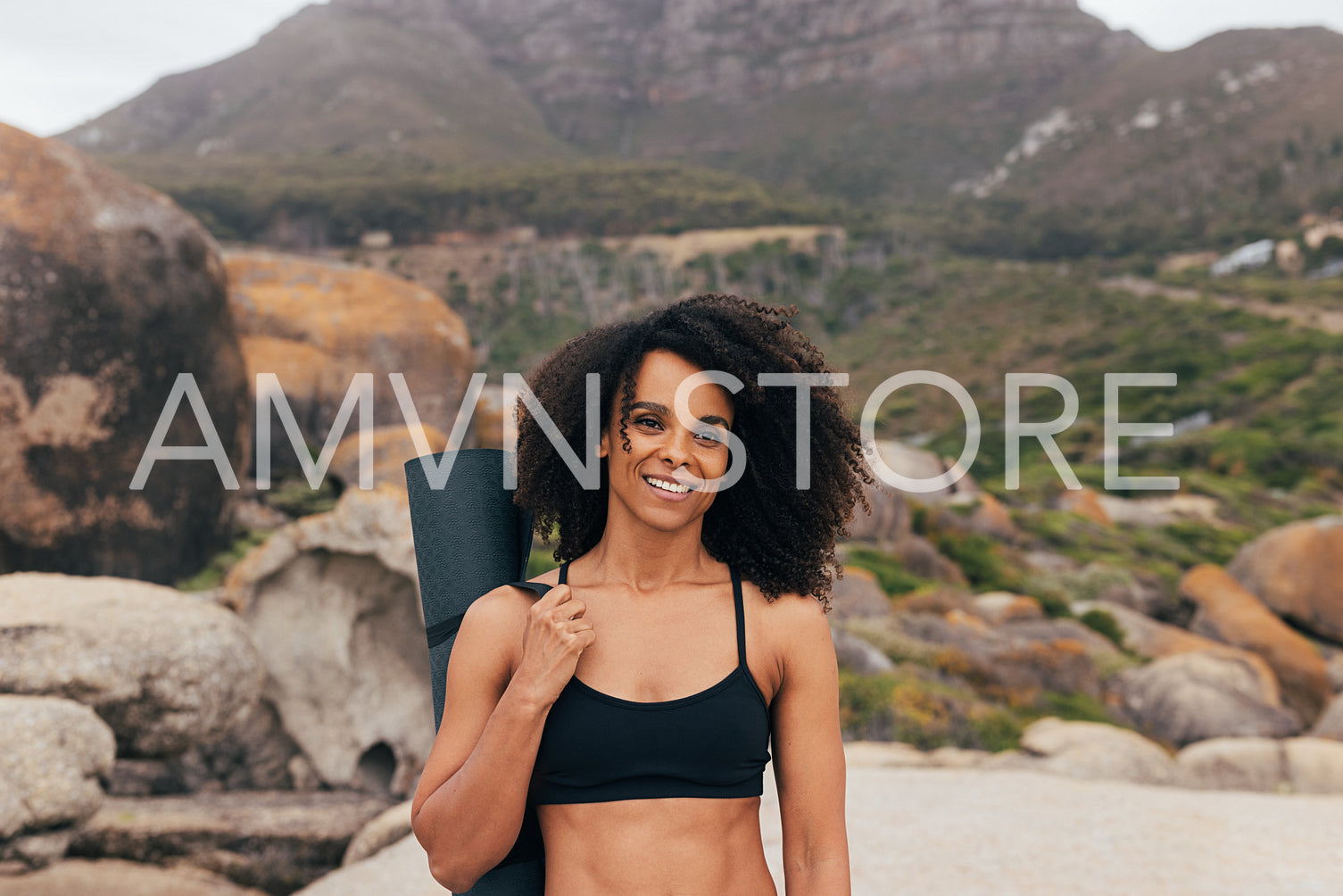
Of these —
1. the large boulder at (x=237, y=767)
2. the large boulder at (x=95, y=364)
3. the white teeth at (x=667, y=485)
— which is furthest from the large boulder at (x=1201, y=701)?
the white teeth at (x=667, y=485)

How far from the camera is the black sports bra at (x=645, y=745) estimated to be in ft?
5.51

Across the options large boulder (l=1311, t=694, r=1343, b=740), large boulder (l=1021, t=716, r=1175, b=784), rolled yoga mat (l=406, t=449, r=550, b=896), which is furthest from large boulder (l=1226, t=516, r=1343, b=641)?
rolled yoga mat (l=406, t=449, r=550, b=896)

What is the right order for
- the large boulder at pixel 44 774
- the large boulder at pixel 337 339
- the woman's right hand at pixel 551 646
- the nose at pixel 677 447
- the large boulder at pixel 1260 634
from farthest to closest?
the large boulder at pixel 1260 634, the large boulder at pixel 337 339, the large boulder at pixel 44 774, the nose at pixel 677 447, the woman's right hand at pixel 551 646

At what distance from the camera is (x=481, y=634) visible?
1711mm

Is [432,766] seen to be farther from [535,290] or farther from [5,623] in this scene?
[535,290]

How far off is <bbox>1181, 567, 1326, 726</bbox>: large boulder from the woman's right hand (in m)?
13.5

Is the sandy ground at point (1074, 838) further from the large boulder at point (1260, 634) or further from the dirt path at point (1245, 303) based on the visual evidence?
the dirt path at point (1245, 303)

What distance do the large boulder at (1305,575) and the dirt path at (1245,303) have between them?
29.7m

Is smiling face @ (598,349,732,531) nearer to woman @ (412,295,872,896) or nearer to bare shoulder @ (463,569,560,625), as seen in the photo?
woman @ (412,295,872,896)

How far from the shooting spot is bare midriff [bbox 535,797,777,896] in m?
1.70

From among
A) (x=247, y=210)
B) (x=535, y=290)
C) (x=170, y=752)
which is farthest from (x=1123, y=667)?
(x=247, y=210)

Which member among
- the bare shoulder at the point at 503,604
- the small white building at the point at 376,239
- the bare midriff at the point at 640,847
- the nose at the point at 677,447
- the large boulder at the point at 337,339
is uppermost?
the small white building at the point at 376,239

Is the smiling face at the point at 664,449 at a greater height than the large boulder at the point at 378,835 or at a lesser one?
greater

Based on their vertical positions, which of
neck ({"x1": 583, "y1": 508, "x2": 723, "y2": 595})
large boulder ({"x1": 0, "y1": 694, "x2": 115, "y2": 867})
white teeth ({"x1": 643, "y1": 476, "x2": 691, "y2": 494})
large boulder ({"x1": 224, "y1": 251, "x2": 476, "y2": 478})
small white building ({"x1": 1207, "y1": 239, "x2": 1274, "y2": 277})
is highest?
small white building ({"x1": 1207, "y1": 239, "x2": 1274, "y2": 277})
